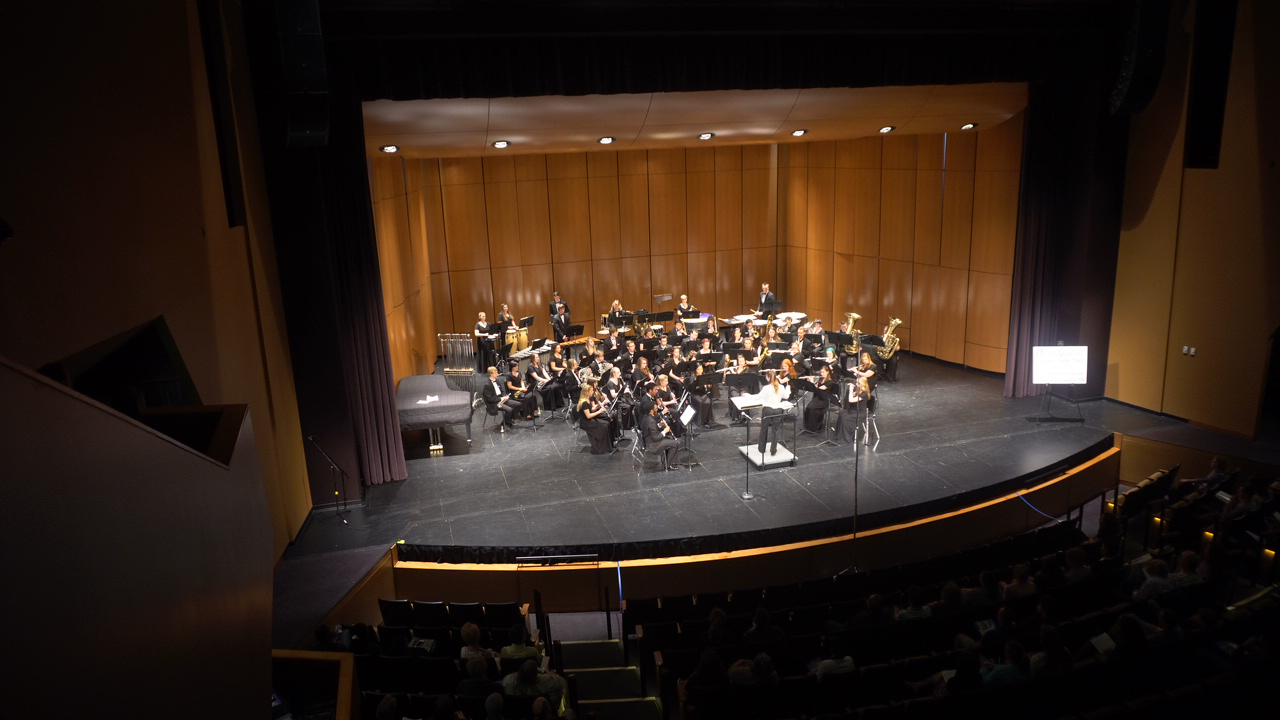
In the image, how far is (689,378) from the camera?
11656mm

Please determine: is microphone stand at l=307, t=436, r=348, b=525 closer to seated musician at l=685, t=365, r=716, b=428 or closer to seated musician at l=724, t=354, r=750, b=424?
seated musician at l=685, t=365, r=716, b=428

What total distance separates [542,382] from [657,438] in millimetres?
2685

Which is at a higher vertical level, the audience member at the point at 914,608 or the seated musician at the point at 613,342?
the seated musician at the point at 613,342

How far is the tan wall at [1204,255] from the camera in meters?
10.1

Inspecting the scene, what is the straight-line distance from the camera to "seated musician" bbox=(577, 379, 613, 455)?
10938 millimetres

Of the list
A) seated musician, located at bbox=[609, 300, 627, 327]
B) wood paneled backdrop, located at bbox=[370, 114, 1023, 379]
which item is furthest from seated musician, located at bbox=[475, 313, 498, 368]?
seated musician, located at bbox=[609, 300, 627, 327]

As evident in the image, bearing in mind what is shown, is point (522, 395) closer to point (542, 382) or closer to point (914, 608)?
point (542, 382)

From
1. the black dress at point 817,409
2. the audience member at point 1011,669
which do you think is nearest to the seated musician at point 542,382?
the black dress at point 817,409

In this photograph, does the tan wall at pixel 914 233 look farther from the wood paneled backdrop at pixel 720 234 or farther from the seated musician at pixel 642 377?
the seated musician at pixel 642 377

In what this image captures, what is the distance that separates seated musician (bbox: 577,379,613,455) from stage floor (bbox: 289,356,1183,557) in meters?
0.16

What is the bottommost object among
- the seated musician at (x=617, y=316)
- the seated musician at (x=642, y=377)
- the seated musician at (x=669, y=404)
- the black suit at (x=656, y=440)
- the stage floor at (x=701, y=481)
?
the stage floor at (x=701, y=481)

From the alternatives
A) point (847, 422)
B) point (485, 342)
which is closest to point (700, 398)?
point (847, 422)

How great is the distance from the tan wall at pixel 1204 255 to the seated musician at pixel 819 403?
448 centimetres

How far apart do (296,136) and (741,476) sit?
5.99m
